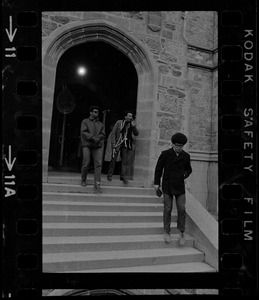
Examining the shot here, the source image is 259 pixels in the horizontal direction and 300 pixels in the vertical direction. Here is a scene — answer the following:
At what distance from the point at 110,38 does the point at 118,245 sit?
10.3ft

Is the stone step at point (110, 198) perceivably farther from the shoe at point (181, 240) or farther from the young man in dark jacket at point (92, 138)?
the shoe at point (181, 240)

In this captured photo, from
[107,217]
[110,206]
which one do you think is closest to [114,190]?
[110,206]

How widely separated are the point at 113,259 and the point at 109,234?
0.32 meters

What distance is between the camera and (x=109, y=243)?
7.66 feet

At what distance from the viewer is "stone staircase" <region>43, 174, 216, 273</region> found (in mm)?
1970

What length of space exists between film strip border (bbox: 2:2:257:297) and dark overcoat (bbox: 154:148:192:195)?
3.11 feet

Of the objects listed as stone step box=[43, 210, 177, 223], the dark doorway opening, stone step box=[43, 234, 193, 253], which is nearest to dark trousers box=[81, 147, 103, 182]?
the dark doorway opening
